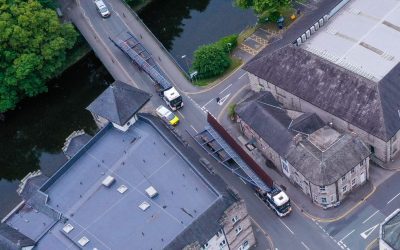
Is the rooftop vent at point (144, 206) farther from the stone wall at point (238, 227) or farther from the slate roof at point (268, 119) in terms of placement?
the slate roof at point (268, 119)

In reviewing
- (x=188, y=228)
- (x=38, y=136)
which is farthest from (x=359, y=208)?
(x=38, y=136)

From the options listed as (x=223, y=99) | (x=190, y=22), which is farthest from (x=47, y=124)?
(x=190, y=22)

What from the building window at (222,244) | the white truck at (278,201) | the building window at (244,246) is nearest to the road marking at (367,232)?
the white truck at (278,201)

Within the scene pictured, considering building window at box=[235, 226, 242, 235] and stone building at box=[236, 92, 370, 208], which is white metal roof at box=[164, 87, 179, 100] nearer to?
stone building at box=[236, 92, 370, 208]

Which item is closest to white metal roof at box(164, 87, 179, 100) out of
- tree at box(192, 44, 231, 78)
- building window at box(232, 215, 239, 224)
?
tree at box(192, 44, 231, 78)

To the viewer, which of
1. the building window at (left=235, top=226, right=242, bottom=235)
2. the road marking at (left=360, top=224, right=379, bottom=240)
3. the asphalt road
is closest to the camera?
the building window at (left=235, top=226, right=242, bottom=235)

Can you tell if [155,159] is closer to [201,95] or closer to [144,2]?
[201,95]
